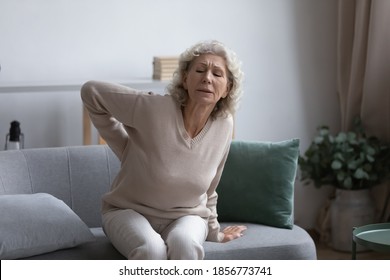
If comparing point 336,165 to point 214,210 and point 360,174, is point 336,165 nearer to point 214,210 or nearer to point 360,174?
point 360,174

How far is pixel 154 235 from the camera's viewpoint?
2889 millimetres

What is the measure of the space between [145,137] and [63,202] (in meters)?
0.48

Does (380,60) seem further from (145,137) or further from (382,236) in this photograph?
(145,137)

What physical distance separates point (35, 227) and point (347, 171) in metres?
1.90

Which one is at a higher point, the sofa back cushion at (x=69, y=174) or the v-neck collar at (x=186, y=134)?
the v-neck collar at (x=186, y=134)

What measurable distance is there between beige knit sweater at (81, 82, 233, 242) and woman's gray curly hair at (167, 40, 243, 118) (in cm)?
5

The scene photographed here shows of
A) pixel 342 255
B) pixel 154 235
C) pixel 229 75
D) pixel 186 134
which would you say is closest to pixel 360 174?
pixel 342 255

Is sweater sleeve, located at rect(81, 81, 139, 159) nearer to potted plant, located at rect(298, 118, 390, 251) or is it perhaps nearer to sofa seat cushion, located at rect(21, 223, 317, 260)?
sofa seat cushion, located at rect(21, 223, 317, 260)

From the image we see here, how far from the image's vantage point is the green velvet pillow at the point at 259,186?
3.45 metres

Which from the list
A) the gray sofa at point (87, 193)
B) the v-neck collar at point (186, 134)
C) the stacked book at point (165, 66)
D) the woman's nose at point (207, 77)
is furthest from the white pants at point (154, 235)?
the stacked book at point (165, 66)

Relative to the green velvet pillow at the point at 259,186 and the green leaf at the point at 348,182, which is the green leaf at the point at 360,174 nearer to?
the green leaf at the point at 348,182

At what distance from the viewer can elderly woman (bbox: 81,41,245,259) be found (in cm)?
303

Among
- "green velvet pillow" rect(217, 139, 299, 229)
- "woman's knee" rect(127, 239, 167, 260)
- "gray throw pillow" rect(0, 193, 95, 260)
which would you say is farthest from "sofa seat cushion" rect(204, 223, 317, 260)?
"gray throw pillow" rect(0, 193, 95, 260)

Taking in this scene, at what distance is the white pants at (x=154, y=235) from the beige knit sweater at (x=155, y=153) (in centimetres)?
4
